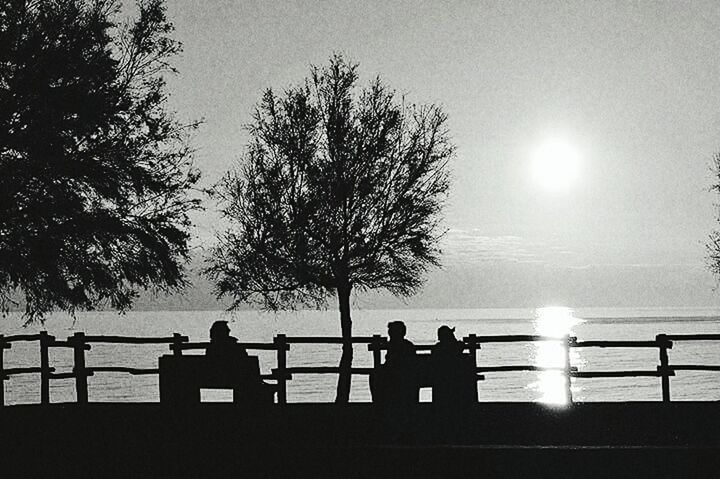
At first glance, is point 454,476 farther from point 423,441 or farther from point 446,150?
point 446,150

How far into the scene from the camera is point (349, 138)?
107 ft

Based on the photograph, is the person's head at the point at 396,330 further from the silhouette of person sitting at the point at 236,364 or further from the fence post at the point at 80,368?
the fence post at the point at 80,368

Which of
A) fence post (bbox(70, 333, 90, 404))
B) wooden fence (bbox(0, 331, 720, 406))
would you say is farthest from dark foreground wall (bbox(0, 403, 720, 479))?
wooden fence (bbox(0, 331, 720, 406))

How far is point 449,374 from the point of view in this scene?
14.4m

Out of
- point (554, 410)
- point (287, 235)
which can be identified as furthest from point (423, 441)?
point (287, 235)

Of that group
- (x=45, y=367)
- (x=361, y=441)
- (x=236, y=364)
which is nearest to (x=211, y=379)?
(x=236, y=364)

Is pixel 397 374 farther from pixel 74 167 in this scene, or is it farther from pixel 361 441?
pixel 74 167

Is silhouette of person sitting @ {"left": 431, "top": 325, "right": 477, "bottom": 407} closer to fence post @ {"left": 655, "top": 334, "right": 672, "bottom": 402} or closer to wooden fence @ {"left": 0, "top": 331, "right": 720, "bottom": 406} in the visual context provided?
wooden fence @ {"left": 0, "top": 331, "right": 720, "bottom": 406}

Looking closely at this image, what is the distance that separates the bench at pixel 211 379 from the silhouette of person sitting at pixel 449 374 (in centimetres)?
317

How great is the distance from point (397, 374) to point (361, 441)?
3.27 ft

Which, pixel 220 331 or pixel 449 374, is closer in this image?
pixel 449 374

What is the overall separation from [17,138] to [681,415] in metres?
14.3

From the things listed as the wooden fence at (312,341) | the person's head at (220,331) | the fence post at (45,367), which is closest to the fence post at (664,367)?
the wooden fence at (312,341)

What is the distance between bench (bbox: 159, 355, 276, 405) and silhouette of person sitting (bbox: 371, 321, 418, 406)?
8.50ft
